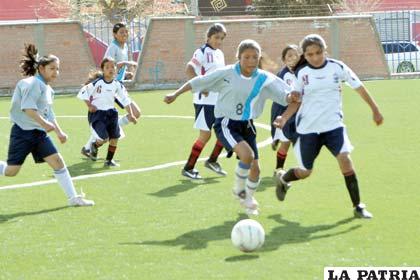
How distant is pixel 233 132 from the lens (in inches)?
387

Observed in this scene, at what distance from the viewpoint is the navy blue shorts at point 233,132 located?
385 inches

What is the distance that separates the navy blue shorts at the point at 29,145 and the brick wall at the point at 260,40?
68.5 feet

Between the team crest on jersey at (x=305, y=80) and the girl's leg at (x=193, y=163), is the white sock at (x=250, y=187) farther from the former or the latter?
the girl's leg at (x=193, y=163)

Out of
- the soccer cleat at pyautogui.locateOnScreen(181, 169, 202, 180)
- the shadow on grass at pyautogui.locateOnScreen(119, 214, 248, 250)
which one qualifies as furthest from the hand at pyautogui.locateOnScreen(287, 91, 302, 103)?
the soccer cleat at pyautogui.locateOnScreen(181, 169, 202, 180)

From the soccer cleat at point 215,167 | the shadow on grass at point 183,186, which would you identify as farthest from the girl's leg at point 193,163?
the soccer cleat at point 215,167

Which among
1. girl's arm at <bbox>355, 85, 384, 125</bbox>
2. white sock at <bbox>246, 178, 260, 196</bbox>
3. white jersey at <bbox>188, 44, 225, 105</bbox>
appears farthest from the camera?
white jersey at <bbox>188, 44, 225, 105</bbox>

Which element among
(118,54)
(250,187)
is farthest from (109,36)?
(250,187)

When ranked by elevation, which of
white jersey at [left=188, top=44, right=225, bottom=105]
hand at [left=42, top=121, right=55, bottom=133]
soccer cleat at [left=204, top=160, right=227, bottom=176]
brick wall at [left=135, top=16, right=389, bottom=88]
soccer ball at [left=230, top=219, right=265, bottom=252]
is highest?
white jersey at [left=188, top=44, right=225, bottom=105]

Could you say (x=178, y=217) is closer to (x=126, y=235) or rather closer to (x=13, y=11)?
(x=126, y=235)

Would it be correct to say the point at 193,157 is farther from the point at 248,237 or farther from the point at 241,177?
the point at 248,237

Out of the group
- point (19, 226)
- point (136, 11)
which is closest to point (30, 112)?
point (19, 226)

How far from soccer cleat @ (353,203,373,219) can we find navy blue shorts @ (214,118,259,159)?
119cm

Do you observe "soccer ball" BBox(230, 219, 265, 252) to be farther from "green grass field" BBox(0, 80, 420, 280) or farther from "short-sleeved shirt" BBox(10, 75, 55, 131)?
"short-sleeved shirt" BBox(10, 75, 55, 131)

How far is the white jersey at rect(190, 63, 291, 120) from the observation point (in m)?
9.77
